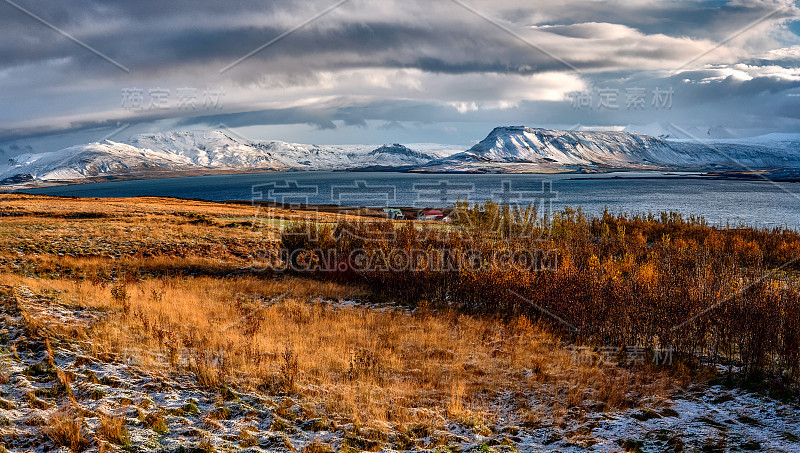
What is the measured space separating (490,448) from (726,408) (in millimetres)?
5041

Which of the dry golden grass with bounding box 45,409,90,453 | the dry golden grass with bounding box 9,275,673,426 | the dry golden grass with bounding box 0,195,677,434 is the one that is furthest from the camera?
the dry golden grass with bounding box 9,275,673,426

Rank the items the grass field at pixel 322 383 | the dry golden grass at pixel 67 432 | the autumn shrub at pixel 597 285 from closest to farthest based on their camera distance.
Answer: the dry golden grass at pixel 67 432
the grass field at pixel 322 383
the autumn shrub at pixel 597 285

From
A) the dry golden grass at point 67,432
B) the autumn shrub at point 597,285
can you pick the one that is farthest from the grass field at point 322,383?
the autumn shrub at point 597,285

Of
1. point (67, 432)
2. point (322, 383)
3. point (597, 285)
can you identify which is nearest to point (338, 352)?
point (322, 383)

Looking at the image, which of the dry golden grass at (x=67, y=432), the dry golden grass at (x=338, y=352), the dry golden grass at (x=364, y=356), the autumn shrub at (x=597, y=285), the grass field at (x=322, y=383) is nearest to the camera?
the dry golden grass at (x=67, y=432)

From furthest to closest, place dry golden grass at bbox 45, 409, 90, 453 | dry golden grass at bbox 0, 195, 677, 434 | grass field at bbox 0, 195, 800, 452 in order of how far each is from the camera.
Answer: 1. dry golden grass at bbox 0, 195, 677, 434
2. grass field at bbox 0, 195, 800, 452
3. dry golden grass at bbox 45, 409, 90, 453

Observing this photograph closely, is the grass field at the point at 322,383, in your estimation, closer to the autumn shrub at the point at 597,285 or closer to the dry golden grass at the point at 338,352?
the dry golden grass at the point at 338,352

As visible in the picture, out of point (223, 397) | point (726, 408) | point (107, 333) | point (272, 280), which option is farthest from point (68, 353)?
point (726, 408)

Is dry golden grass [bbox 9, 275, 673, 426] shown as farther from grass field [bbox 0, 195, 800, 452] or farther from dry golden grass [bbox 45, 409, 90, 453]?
dry golden grass [bbox 45, 409, 90, 453]

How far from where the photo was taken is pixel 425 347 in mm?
11617

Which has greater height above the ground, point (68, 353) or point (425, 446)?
point (68, 353)

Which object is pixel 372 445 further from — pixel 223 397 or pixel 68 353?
pixel 68 353

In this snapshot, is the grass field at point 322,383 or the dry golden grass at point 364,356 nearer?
the grass field at point 322,383

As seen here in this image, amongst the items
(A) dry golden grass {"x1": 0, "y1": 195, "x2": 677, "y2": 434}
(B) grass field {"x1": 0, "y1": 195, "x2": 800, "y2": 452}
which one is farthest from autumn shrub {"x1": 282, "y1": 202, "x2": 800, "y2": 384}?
(A) dry golden grass {"x1": 0, "y1": 195, "x2": 677, "y2": 434}
